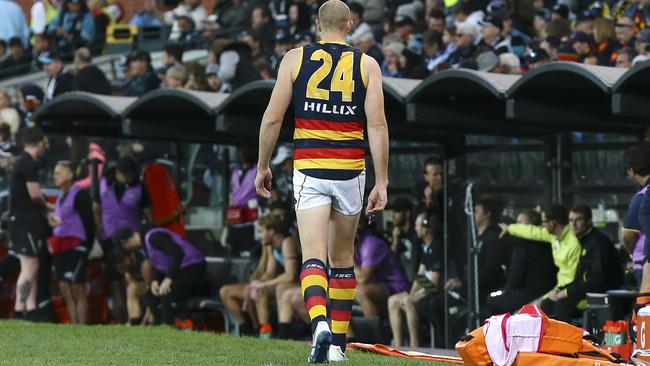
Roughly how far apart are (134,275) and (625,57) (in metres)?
5.82

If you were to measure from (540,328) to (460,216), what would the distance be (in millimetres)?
5120

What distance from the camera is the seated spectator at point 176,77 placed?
16844 millimetres

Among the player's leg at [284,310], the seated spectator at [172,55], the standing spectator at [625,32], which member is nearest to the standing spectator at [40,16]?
the seated spectator at [172,55]

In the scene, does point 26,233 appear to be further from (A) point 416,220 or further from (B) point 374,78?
(B) point 374,78

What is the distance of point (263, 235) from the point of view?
14.8 m

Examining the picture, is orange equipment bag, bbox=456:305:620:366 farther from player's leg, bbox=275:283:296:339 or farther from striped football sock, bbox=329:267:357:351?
player's leg, bbox=275:283:296:339

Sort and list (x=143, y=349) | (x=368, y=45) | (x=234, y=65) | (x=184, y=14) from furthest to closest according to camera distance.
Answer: (x=184, y=14), (x=234, y=65), (x=368, y=45), (x=143, y=349)

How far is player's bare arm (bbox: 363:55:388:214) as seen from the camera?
8.78 metres

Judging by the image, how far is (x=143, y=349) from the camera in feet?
34.3

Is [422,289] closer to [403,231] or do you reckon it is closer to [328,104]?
[403,231]

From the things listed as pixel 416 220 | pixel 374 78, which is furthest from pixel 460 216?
pixel 374 78

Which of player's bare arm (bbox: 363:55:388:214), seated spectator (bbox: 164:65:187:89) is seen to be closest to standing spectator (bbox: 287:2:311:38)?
seated spectator (bbox: 164:65:187:89)

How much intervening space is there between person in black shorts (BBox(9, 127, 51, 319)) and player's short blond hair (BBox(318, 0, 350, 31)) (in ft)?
24.0

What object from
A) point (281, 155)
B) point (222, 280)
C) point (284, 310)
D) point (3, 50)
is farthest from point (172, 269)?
point (3, 50)
